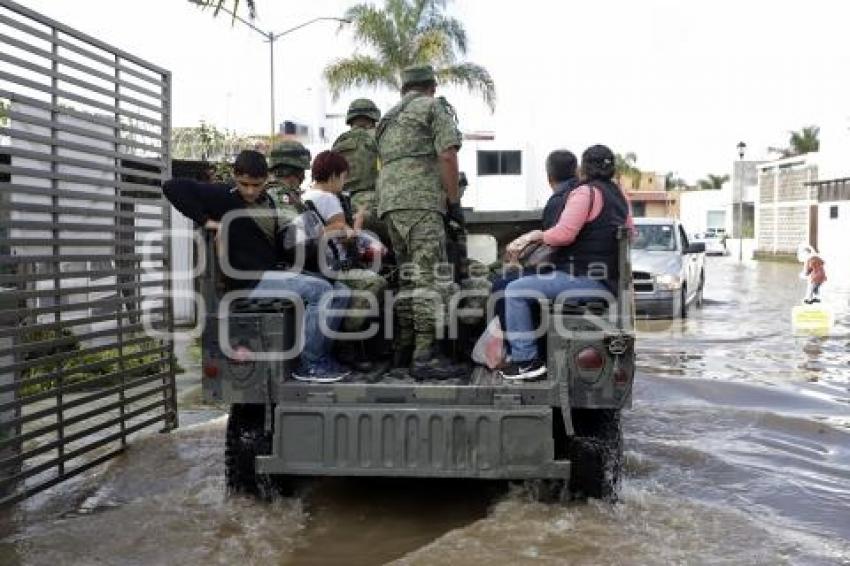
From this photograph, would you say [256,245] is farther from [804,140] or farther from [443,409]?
[804,140]

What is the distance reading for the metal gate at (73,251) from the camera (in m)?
5.43

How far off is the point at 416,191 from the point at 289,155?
866mm

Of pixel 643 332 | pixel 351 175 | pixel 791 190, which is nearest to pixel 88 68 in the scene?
pixel 351 175

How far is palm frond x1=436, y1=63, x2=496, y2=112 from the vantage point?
26016 millimetres

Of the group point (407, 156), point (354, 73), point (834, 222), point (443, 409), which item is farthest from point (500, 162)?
point (443, 409)

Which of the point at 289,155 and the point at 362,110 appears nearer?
the point at 289,155

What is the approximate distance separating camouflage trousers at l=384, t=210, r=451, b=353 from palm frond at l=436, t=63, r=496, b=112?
2095 centimetres

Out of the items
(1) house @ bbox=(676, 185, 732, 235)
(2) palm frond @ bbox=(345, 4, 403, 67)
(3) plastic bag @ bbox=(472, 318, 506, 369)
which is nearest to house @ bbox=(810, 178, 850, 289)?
(2) palm frond @ bbox=(345, 4, 403, 67)

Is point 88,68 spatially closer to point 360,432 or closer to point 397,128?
point 397,128

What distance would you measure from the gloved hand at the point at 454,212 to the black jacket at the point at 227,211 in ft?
3.78

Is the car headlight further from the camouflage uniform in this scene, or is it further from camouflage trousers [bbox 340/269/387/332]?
camouflage trousers [bbox 340/269/387/332]

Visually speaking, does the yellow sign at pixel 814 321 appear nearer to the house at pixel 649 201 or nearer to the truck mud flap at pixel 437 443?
the truck mud flap at pixel 437 443

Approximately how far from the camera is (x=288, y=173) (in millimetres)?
5914

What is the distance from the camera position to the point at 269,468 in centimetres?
497
